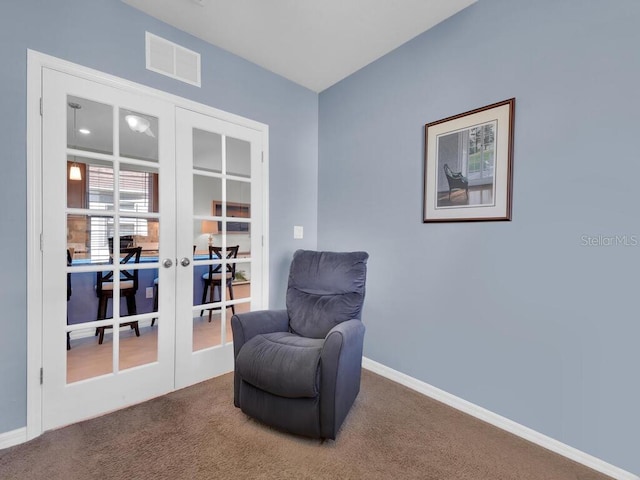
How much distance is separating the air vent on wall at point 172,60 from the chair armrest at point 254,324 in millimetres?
1843

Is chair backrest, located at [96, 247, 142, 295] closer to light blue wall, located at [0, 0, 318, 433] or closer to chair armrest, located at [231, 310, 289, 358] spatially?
light blue wall, located at [0, 0, 318, 433]

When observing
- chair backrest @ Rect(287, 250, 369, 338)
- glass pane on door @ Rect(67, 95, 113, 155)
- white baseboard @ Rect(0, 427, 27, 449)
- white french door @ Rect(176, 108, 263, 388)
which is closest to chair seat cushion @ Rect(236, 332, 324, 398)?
chair backrest @ Rect(287, 250, 369, 338)

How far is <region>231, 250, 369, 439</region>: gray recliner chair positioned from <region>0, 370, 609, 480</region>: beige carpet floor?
13cm

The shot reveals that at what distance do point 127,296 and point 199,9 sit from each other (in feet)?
6.67

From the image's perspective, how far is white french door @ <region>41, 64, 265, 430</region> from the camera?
172 centimetres

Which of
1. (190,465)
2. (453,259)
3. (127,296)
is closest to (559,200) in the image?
(453,259)

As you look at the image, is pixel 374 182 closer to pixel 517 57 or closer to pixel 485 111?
pixel 485 111

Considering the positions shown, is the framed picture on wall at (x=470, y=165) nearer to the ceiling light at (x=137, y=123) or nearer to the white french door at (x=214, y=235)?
the white french door at (x=214, y=235)

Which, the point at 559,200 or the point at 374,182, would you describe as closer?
the point at 559,200

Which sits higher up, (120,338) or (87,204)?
(87,204)

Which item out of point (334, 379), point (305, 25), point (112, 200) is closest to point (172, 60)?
point (305, 25)

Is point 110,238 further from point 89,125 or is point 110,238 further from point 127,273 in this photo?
point 89,125

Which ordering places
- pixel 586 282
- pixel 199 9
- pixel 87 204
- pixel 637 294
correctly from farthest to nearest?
pixel 199 9, pixel 87 204, pixel 586 282, pixel 637 294

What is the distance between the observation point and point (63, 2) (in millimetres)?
1703
